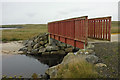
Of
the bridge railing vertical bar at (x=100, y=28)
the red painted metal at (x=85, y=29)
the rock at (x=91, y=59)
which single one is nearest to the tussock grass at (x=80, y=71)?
the rock at (x=91, y=59)

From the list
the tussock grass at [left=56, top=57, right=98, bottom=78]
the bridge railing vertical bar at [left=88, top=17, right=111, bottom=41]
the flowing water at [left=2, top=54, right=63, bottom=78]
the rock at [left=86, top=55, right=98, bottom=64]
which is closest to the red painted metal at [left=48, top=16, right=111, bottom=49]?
the bridge railing vertical bar at [left=88, top=17, right=111, bottom=41]

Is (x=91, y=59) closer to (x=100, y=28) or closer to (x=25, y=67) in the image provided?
(x=100, y=28)

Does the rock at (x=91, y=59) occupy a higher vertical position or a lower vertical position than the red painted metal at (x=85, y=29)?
lower

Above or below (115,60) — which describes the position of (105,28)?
above

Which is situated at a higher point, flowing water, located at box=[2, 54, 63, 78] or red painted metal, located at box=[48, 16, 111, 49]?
red painted metal, located at box=[48, 16, 111, 49]

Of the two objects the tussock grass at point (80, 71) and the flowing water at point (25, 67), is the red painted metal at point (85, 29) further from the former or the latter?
the flowing water at point (25, 67)

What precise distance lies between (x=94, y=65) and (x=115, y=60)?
1409 millimetres

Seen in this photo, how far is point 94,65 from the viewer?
251 inches

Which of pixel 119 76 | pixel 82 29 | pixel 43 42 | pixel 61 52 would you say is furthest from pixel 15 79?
pixel 43 42

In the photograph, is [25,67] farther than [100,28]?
Yes

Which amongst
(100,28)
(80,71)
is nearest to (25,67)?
(80,71)

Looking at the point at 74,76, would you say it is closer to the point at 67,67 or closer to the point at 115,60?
the point at 67,67

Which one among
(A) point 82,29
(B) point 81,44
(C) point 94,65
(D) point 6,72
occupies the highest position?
(A) point 82,29

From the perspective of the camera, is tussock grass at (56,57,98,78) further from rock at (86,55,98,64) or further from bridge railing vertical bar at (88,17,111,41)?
bridge railing vertical bar at (88,17,111,41)
